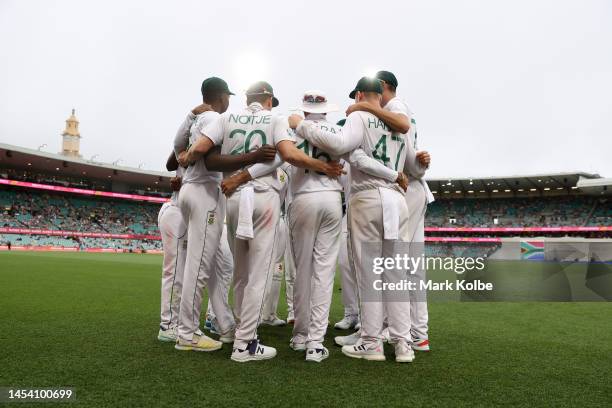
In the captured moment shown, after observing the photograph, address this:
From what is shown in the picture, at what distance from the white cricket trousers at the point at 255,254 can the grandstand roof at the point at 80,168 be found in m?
44.0

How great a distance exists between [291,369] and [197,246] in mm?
1422

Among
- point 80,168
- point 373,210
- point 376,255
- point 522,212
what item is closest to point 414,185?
point 373,210

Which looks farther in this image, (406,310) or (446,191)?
(446,191)

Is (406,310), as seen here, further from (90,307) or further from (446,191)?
(446,191)

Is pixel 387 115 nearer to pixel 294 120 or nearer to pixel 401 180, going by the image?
pixel 401 180

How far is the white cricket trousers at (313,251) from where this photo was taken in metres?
3.73

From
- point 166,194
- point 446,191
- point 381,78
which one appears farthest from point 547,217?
point 381,78

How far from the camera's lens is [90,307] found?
6.10 metres

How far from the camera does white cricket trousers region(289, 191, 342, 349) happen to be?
12.3 feet

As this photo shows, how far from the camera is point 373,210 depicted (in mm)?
3756

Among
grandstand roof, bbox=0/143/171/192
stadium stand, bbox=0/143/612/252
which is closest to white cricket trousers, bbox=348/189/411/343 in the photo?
stadium stand, bbox=0/143/612/252

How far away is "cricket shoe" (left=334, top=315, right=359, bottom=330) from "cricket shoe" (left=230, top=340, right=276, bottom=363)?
1.97m

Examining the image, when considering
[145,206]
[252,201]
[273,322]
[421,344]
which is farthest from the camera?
[145,206]

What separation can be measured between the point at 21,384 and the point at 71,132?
112123 mm
